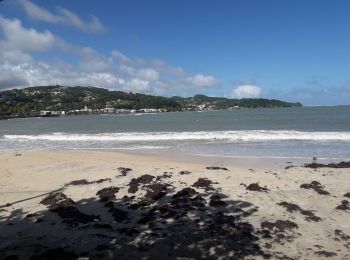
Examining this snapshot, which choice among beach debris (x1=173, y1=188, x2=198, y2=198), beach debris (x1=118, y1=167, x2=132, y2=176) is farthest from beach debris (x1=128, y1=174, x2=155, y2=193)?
beach debris (x1=173, y1=188, x2=198, y2=198)

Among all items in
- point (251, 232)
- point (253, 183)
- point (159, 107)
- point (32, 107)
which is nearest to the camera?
point (251, 232)

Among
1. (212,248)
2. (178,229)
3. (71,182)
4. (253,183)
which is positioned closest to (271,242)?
(212,248)

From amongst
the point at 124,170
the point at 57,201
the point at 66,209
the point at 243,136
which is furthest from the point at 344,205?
the point at 243,136

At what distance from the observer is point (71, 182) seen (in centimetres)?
1250

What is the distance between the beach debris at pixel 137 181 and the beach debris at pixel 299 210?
392cm

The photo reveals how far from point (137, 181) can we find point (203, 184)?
204cm

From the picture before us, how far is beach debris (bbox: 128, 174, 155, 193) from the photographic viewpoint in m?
10.8

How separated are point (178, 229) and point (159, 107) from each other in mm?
189107

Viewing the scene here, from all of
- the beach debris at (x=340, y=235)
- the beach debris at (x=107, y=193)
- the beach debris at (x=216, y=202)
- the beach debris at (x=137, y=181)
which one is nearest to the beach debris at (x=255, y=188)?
the beach debris at (x=216, y=202)

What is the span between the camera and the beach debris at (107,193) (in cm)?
990

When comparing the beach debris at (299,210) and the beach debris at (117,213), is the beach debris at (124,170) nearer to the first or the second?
the beach debris at (117,213)

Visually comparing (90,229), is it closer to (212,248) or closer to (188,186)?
(212,248)

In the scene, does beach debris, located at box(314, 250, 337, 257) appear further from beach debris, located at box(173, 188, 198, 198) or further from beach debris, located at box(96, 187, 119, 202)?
beach debris, located at box(96, 187, 119, 202)

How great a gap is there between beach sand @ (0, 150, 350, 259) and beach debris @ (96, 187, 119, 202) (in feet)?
0.08
